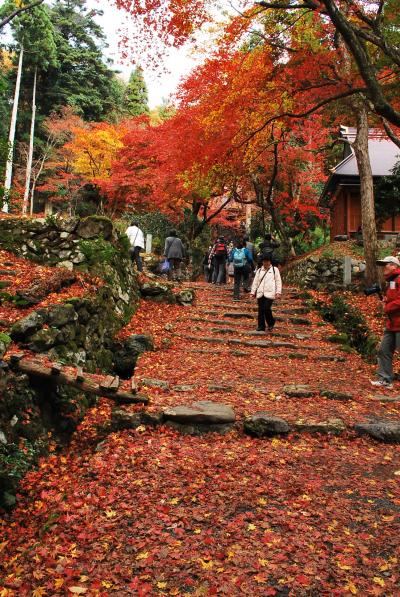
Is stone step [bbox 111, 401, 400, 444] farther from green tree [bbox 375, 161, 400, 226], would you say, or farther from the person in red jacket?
green tree [bbox 375, 161, 400, 226]

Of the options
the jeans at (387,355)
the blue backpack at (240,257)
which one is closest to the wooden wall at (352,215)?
the blue backpack at (240,257)

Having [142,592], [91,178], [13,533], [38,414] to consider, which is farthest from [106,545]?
[91,178]

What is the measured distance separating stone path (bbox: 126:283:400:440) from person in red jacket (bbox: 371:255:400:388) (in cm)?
37

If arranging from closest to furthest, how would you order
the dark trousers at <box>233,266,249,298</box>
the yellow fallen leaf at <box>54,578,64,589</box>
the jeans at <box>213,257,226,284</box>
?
the yellow fallen leaf at <box>54,578,64,589</box>
the dark trousers at <box>233,266,249,298</box>
the jeans at <box>213,257,226,284</box>

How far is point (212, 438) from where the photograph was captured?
15.3 feet

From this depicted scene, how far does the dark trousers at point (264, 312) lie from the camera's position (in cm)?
956

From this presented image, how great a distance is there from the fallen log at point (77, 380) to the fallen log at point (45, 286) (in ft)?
5.47

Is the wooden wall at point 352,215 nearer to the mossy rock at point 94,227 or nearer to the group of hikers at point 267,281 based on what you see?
the group of hikers at point 267,281

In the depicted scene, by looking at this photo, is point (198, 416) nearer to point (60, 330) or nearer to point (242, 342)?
point (60, 330)

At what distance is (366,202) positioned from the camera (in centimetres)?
1212

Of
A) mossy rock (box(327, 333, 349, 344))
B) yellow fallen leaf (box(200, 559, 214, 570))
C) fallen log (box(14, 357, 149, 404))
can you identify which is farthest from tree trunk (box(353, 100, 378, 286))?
yellow fallen leaf (box(200, 559, 214, 570))

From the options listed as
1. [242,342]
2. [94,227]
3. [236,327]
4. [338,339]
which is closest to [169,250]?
[236,327]

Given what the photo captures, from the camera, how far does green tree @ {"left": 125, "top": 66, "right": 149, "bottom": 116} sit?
33244 mm

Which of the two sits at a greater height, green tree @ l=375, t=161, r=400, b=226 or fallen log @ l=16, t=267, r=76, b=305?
green tree @ l=375, t=161, r=400, b=226
